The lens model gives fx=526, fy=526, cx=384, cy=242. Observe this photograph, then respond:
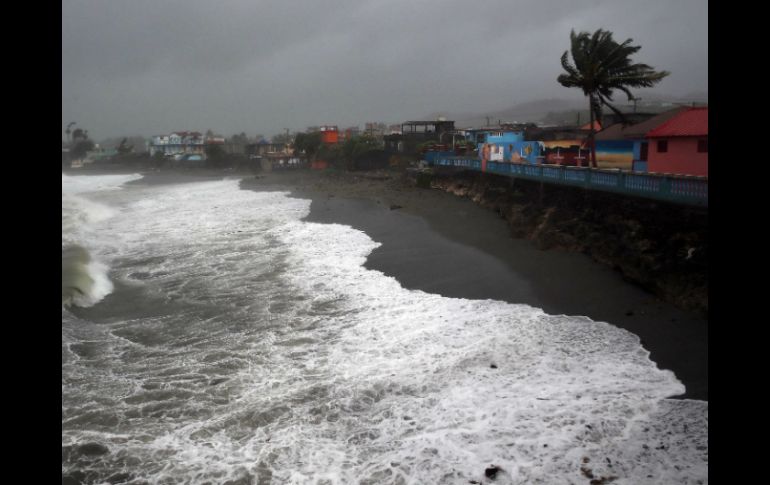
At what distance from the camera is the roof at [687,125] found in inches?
665

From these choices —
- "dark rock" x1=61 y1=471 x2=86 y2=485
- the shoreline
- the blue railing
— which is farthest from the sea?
the blue railing

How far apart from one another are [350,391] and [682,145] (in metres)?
15.0

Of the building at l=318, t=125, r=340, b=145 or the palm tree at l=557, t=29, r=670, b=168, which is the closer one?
the palm tree at l=557, t=29, r=670, b=168

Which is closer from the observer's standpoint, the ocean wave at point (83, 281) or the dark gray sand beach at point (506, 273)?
the dark gray sand beach at point (506, 273)

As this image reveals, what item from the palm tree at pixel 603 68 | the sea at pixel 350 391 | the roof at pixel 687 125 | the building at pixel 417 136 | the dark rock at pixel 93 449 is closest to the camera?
the sea at pixel 350 391

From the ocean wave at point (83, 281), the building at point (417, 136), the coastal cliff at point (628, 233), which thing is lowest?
the ocean wave at point (83, 281)

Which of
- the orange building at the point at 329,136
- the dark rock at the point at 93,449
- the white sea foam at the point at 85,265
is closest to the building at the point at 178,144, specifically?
the orange building at the point at 329,136

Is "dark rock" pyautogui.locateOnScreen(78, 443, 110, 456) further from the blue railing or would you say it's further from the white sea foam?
the blue railing

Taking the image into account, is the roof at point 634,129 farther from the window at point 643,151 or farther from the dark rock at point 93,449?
the dark rock at point 93,449

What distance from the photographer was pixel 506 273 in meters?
14.9

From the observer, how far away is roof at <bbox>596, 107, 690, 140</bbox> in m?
22.7

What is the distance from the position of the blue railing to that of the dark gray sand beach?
96.3 inches

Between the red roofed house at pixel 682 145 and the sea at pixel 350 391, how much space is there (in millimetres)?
9180

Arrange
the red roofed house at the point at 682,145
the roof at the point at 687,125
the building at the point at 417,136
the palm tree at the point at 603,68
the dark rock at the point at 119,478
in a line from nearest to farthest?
the dark rock at the point at 119,478 → the red roofed house at the point at 682,145 → the roof at the point at 687,125 → the palm tree at the point at 603,68 → the building at the point at 417,136
